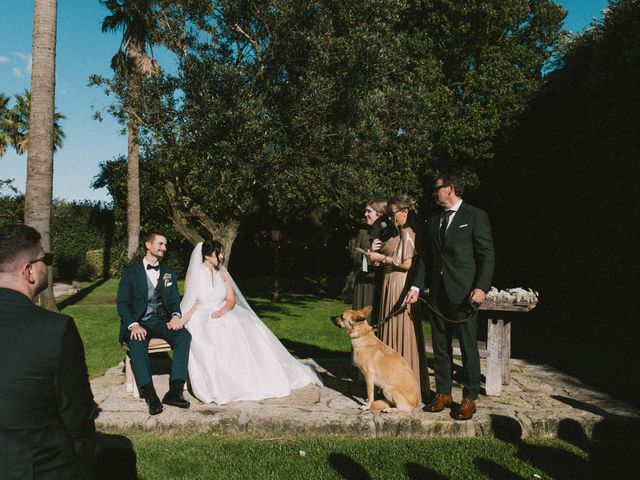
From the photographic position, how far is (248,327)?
6.22 metres

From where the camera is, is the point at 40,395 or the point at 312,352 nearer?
the point at 40,395

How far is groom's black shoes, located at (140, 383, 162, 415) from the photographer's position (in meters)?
5.11

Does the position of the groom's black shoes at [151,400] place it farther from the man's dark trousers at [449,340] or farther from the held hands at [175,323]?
the man's dark trousers at [449,340]

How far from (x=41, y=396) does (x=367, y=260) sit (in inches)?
194

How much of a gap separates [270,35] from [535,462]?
7.67 metres

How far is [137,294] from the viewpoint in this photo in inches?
236

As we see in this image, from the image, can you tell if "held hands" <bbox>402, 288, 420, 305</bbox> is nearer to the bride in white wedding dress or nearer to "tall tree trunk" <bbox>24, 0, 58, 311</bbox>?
the bride in white wedding dress

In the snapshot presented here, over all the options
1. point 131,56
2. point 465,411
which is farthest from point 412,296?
point 131,56

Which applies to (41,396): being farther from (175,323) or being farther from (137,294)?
(137,294)

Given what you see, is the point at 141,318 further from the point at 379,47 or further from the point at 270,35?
the point at 379,47

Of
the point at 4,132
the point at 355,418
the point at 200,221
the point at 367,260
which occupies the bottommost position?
the point at 355,418

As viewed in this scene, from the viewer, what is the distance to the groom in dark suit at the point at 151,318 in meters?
5.45

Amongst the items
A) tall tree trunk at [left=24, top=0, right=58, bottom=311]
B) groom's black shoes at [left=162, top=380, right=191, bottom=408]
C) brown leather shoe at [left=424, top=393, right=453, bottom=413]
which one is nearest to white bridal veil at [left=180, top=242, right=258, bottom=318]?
groom's black shoes at [left=162, top=380, right=191, bottom=408]

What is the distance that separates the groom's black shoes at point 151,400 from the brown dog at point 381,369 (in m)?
2.04
